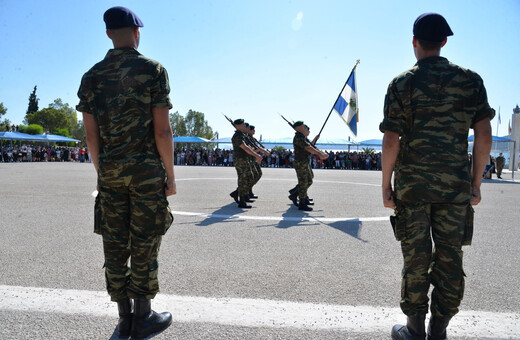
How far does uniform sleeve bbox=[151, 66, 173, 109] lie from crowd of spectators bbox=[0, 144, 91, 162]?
1534 inches

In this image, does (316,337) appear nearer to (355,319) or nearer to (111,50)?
(355,319)

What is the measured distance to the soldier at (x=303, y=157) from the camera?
7668mm

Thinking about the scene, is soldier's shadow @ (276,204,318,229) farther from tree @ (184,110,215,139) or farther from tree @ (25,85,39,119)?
tree @ (25,85,39,119)

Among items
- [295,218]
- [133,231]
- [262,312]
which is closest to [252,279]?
[262,312]

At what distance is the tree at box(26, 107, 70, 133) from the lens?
77.4 metres

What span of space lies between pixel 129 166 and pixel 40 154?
4103 cm

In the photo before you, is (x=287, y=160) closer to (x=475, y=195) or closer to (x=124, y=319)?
(x=475, y=195)

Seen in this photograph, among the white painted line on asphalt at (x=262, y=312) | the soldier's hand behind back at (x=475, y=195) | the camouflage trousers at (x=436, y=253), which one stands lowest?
the white painted line on asphalt at (x=262, y=312)

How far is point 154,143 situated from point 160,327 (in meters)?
1.30

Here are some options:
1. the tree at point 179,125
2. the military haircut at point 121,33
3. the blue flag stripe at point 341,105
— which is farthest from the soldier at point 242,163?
the tree at point 179,125

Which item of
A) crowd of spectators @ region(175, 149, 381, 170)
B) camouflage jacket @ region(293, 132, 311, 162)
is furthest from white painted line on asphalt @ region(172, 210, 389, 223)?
crowd of spectators @ region(175, 149, 381, 170)

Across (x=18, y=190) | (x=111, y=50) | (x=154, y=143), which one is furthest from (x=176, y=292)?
(x=18, y=190)

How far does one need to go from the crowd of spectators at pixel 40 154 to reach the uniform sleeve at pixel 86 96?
38.7m

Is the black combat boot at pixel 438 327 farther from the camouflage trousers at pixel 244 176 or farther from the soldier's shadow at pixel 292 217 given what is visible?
the camouflage trousers at pixel 244 176
